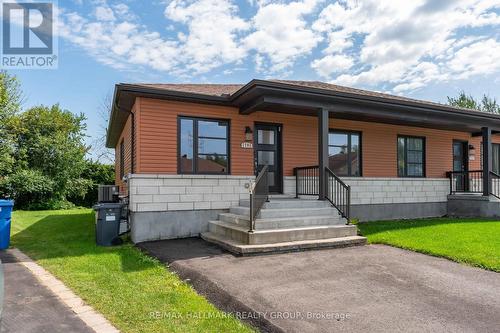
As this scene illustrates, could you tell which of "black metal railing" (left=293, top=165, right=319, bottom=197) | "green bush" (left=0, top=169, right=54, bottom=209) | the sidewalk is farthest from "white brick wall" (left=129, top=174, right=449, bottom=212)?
"green bush" (left=0, top=169, right=54, bottom=209)

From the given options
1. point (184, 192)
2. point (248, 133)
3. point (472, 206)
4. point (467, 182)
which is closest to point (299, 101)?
point (248, 133)

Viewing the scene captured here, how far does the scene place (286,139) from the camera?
32.0 ft

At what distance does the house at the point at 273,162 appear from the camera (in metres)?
7.56

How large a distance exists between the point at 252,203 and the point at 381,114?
4956 mm

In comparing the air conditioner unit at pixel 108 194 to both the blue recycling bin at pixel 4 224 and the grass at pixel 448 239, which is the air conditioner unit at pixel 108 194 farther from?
the grass at pixel 448 239

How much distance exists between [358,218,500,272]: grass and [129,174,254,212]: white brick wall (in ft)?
10.8

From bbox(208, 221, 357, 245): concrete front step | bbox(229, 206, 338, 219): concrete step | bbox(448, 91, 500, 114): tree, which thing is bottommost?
bbox(208, 221, 357, 245): concrete front step

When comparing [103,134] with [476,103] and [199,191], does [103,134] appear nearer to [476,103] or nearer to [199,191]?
[199,191]

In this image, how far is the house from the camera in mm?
7559

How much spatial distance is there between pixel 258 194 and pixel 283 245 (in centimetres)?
115

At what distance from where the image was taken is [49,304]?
4035mm

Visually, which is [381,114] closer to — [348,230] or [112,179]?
[348,230]

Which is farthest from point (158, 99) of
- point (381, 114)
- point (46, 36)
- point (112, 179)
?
point (112, 179)

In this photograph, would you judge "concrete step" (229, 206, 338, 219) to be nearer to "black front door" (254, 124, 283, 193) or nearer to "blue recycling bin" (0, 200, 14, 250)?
"black front door" (254, 124, 283, 193)
